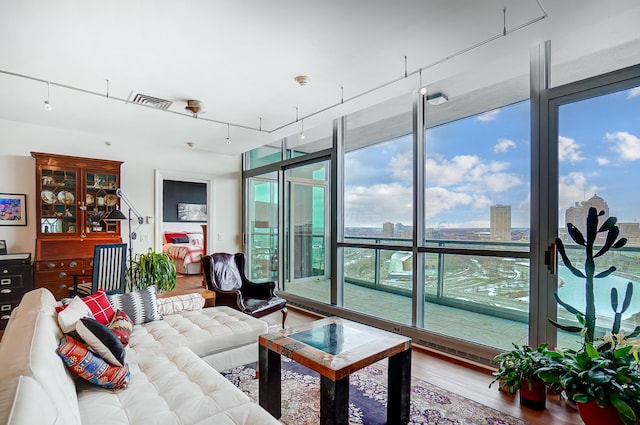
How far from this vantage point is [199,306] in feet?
11.8

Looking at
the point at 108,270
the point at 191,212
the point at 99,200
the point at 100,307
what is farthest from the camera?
the point at 191,212

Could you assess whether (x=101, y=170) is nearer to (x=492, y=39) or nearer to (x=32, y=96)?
(x=32, y=96)

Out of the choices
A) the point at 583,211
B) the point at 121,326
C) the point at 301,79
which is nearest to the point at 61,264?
the point at 121,326

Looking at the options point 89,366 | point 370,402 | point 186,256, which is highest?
point 89,366

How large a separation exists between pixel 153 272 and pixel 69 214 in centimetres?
171

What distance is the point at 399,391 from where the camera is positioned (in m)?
2.27

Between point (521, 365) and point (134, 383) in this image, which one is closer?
point (134, 383)

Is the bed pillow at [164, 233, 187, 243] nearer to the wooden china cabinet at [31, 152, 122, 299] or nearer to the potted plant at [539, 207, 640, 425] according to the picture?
the wooden china cabinet at [31, 152, 122, 299]

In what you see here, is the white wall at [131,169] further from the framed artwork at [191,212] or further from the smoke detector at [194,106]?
the framed artwork at [191,212]

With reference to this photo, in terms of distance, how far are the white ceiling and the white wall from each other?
0.92 metres

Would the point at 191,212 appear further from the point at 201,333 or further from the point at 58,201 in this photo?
the point at 201,333

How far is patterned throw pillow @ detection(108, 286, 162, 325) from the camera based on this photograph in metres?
2.93

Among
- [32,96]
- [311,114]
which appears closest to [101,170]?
[32,96]

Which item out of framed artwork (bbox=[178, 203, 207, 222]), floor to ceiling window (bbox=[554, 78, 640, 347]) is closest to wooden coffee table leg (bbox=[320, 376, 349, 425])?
floor to ceiling window (bbox=[554, 78, 640, 347])
